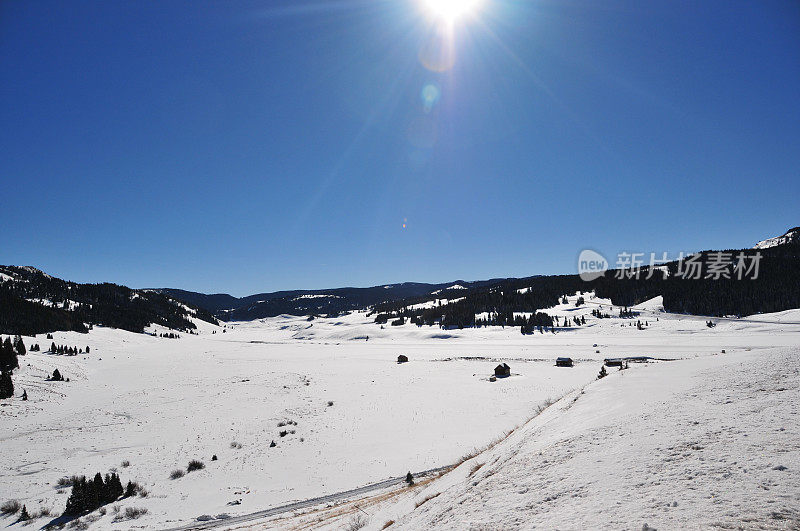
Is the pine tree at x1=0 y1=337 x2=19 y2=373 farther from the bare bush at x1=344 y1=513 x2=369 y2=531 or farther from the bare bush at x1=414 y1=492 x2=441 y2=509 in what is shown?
the bare bush at x1=414 y1=492 x2=441 y2=509

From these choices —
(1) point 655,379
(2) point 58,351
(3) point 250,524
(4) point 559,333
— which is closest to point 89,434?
(3) point 250,524

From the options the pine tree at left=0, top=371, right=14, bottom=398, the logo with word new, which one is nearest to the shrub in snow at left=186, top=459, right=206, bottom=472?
A: the pine tree at left=0, top=371, right=14, bottom=398

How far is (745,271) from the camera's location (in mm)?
134250

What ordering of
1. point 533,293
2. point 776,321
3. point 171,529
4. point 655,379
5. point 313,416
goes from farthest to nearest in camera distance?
point 533,293
point 776,321
point 313,416
point 655,379
point 171,529

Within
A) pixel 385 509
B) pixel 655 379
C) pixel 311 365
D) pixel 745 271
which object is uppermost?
pixel 745 271

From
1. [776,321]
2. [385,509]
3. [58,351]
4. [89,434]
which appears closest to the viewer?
[385,509]

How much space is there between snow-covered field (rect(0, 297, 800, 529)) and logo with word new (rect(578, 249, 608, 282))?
507 feet

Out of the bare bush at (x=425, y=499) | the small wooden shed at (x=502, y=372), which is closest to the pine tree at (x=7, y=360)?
the bare bush at (x=425, y=499)

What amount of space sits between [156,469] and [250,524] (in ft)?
28.2

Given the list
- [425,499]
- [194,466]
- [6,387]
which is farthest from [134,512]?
[6,387]

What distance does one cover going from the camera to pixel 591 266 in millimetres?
188875

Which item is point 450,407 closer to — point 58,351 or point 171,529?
point 171,529

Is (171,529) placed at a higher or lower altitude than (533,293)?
lower

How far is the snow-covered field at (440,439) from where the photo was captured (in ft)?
18.6
